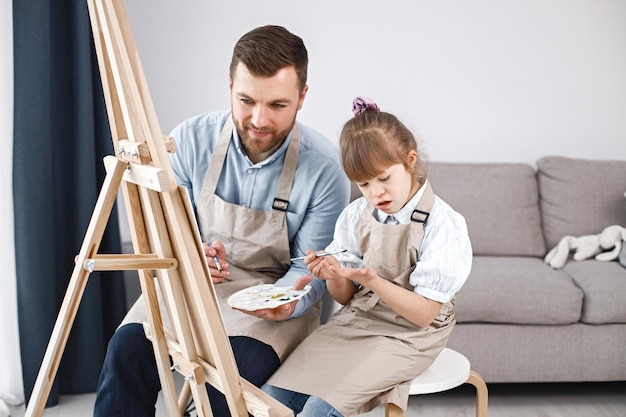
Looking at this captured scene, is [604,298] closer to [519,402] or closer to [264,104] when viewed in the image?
[519,402]

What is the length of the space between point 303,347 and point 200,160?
62 cm

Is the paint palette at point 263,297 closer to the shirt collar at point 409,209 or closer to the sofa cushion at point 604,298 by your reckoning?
the shirt collar at point 409,209

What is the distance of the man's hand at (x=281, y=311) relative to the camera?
156cm

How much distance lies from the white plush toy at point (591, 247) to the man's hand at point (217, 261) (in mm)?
1720

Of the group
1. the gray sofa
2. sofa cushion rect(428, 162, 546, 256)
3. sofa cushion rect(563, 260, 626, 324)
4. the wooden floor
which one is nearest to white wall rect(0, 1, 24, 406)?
the wooden floor

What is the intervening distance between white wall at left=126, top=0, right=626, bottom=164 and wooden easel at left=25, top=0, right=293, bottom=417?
73.1 inches

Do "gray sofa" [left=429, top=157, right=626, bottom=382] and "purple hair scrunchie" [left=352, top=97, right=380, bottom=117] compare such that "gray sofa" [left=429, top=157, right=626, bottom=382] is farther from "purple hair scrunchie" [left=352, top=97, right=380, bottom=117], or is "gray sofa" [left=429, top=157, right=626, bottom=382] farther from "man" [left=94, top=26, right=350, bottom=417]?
"purple hair scrunchie" [left=352, top=97, right=380, bottom=117]

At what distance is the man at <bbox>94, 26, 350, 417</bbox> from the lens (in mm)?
1613

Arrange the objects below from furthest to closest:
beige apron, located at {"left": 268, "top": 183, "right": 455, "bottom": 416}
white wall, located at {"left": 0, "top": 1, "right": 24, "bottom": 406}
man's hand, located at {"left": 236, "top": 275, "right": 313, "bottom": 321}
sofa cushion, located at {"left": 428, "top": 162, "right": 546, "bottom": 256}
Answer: sofa cushion, located at {"left": 428, "top": 162, "right": 546, "bottom": 256} < white wall, located at {"left": 0, "top": 1, "right": 24, "bottom": 406} < man's hand, located at {"left": 236, "top": 275, "right": 313, "bottom": 321} < beige apron, located at {"left": 268, "top": 183, "right": 455, "bottom": 416}

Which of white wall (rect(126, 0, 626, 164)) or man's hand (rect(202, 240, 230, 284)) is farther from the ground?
white wall (rect(126, 0, 626, 164))

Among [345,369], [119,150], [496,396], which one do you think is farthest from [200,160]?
[496,396]

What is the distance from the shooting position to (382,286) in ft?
4.83

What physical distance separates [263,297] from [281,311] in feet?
0.28

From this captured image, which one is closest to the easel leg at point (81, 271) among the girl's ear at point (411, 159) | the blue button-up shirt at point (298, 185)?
the blue button-up shirt at point (298, 185)
